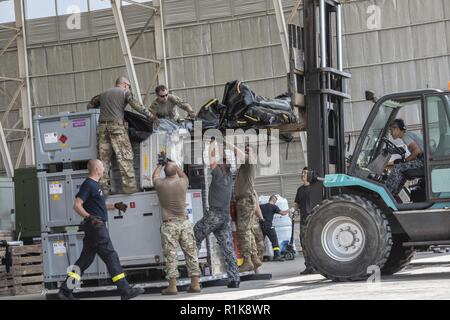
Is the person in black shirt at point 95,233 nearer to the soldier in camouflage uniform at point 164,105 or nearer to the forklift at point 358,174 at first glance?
the soldier in camouflage uniform at point 164,105

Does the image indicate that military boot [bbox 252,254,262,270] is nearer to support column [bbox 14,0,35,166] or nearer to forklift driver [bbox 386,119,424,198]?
forklift driver [bbox 386,119,424,198]

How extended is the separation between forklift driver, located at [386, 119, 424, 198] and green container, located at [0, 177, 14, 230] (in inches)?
334

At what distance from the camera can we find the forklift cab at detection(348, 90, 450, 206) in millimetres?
11352

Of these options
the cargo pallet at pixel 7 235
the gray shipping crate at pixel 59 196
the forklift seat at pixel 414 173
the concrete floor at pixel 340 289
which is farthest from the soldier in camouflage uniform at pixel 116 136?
the cargo pallet at pixel 7 235

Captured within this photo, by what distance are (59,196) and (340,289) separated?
14.8ft

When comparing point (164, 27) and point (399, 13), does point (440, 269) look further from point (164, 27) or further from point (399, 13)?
point (164, 27)

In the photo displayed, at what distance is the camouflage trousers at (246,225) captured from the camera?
13.9m

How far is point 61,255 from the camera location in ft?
42.3

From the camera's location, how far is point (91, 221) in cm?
1116

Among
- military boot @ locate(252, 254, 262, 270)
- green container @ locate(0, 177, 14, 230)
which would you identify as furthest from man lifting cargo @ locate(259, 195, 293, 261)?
military boot @ locate(252, 254, 262, 270)

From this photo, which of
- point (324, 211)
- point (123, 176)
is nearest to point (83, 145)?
point (123, 176)

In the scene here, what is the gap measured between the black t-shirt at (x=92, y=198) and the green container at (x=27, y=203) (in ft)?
16.8
